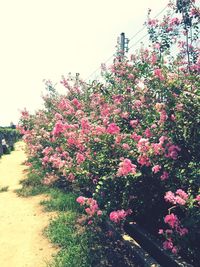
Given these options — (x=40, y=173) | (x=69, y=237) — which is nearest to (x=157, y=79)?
(x=69, y=237)

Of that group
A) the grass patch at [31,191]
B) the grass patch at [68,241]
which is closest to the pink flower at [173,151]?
the grass patch at [68,241]

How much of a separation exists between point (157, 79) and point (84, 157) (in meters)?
1.86

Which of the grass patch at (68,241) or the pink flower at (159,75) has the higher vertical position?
the pink flower at (159,75)

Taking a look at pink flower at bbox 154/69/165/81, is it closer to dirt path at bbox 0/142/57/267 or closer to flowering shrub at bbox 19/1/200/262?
flowering shrub at bbox 19/1/200/262

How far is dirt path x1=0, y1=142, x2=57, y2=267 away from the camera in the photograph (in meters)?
5.76

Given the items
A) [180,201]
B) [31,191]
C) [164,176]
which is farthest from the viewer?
[31,191]

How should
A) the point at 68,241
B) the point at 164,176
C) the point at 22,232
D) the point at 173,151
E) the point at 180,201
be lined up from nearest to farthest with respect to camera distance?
1. the point at 180,201
2. the point at 173,151
3. the point at 164,176
4. the point at 68,241
5. the point at 22,232

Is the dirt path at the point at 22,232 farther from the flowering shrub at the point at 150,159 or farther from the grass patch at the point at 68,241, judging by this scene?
the flowering shrub at the point at 150,159

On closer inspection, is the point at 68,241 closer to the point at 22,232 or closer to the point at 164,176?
the point at 22,232

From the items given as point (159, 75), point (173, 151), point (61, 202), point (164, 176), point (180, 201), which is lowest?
point (61, 202)

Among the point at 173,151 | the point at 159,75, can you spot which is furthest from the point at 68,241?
the point at 159,75

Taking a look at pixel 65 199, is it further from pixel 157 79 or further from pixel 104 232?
pixel 157 79

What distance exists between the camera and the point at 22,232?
7.07 metres

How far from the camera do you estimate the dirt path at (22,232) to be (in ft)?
18.9
